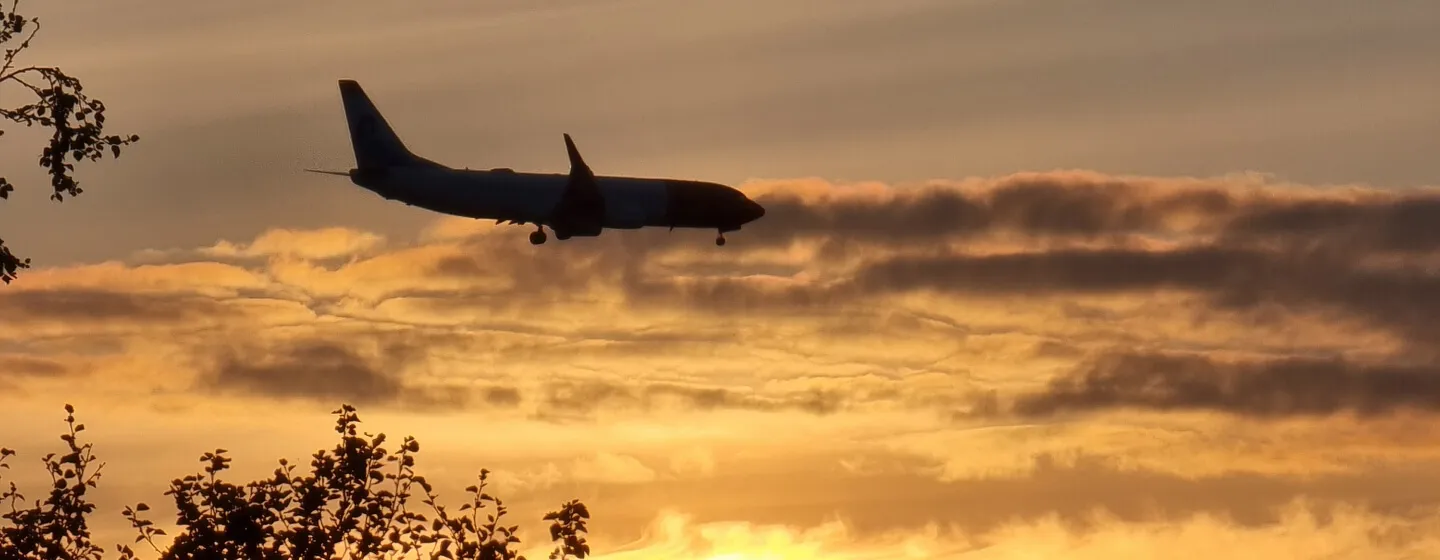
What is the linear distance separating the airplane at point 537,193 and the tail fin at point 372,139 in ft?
0.21

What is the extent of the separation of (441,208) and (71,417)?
6173 centimetres

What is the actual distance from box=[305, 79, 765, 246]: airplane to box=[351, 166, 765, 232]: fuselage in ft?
0.20

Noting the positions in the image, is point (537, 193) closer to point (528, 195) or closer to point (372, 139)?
point (528, 195)

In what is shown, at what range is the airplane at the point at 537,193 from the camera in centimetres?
11675

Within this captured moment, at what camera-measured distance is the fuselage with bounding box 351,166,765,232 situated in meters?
117

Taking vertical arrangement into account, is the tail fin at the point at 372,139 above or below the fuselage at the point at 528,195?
above

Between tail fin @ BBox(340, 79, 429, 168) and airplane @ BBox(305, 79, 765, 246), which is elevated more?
tail fin @ BBox(340, 79, 429, 168)

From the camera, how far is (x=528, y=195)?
117 metres

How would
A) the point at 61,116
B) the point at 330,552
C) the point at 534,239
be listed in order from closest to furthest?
the point at 61,116 < the point at 330,552 < the point at 534,239

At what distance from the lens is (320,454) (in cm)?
6303

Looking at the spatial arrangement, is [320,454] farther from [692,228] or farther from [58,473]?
[692,228]

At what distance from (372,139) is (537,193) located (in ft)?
44.1

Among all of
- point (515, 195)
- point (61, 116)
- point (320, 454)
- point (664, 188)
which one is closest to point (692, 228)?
point (664, 188)

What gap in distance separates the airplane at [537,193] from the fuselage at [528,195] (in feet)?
0.20
